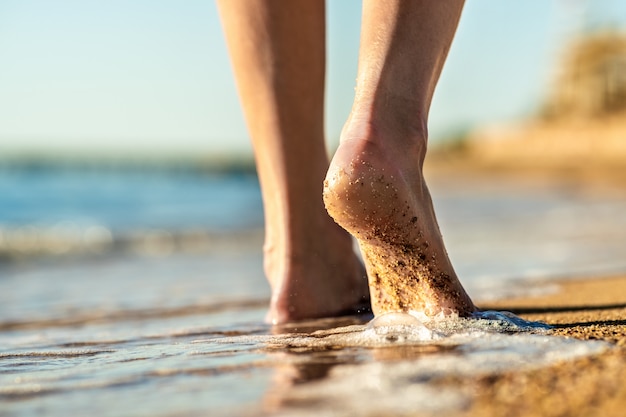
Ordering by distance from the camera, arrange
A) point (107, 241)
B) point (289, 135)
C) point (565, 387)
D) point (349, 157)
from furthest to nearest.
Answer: point (107, 241)
point (289, 135)
point (349, 157)
point (565, 387)

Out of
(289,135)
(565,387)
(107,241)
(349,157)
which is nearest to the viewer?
(565,387)

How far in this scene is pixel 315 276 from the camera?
4.69 feet

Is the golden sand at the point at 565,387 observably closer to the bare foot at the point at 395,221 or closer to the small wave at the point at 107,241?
the bare foot at the point at 395,221

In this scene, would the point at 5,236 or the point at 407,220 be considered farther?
the point at 5,236

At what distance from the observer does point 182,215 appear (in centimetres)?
841

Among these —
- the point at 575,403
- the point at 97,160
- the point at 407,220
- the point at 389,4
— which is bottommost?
the point at 575,403

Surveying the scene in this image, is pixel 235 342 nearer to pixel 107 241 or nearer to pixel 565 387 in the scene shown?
pixel 565 387

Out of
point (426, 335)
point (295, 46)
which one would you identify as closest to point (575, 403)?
point (426, 335)

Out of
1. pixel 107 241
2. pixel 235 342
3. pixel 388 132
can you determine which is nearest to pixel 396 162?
pixel 388 132

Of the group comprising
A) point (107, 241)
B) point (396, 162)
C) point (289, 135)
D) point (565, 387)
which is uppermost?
point (107, 241)

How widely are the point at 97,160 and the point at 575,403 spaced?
43.4m

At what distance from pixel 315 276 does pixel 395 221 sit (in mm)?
407

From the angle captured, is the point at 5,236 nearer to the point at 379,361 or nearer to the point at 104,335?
the point at 104,335

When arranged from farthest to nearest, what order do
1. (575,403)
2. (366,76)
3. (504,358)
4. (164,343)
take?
(164,343) < (366,76) < (504,358) < (575,403)
